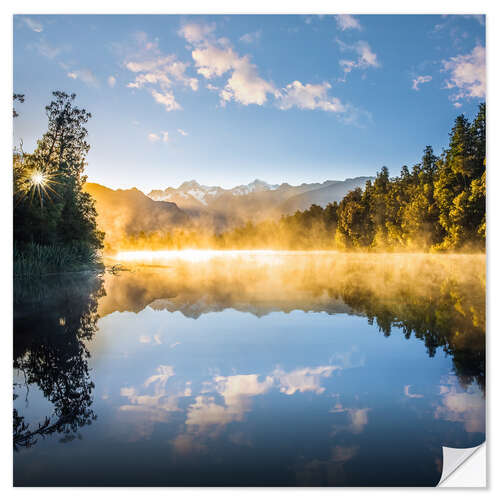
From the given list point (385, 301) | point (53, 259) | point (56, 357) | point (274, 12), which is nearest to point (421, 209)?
point (385, 301)

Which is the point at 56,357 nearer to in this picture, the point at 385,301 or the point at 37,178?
the point at 37,178

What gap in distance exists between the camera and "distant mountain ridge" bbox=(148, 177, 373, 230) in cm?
842

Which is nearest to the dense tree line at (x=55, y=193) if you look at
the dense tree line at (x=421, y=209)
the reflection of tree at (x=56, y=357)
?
the reflection of tree at (x=56, y=357)

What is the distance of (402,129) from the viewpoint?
6812 millimetres

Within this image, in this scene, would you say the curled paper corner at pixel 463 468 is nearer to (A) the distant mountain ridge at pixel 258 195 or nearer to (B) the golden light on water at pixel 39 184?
(A) the distant mountain ridge at pixel 258 195

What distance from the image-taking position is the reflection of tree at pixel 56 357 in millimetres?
2861

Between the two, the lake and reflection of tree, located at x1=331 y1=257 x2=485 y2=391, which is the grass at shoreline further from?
reflection of tree, located at x1=331 y1=257 x2=485 y2=391

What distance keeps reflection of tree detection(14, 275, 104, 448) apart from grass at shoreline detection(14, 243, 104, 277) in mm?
978

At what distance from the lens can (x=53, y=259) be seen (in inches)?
441

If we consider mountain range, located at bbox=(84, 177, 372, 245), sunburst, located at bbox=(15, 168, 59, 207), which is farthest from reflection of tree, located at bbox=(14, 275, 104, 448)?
mountain range, located at bbox=(84, 177, 372, 245)

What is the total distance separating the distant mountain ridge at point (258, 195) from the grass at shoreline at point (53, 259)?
10.4 feet

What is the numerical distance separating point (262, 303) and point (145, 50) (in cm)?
512
